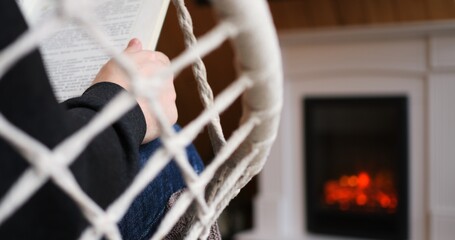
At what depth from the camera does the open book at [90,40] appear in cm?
62

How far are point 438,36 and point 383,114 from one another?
16.2 inches

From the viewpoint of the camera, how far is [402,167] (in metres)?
2.18

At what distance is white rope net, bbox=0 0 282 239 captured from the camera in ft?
0.68

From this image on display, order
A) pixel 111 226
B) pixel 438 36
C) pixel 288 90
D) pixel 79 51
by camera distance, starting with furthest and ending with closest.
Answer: pixel 288 90
pixel 438 36
pixel 79 51
pixel 111 226

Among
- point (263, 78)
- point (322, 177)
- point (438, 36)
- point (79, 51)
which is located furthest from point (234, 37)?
point (322, 177)

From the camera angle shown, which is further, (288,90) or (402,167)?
(288,90)

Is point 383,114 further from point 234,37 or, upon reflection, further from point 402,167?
point 234,37

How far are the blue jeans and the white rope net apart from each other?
6.3 inches

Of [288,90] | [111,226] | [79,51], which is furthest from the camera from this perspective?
[288,90]

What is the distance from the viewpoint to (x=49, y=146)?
0.25 m

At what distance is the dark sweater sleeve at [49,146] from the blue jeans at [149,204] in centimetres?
17

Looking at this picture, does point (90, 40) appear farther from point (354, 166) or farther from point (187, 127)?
point (354, 166)

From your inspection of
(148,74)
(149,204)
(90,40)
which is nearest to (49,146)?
(148,74)

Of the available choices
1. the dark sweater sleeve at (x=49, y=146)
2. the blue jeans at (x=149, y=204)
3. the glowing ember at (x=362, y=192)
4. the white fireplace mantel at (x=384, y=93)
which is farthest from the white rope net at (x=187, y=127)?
the glowing ember at (x=362, y=192)
